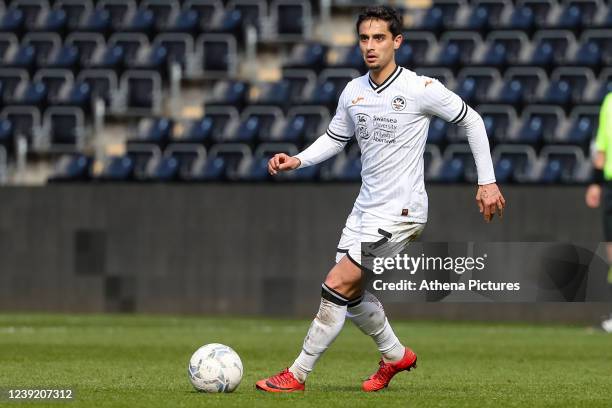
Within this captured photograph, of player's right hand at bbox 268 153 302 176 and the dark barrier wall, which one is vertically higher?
player's right hand at bbox 268 153 302 176

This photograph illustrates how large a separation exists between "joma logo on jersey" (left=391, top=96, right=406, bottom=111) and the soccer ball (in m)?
1.64

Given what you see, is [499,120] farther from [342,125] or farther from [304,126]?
[342,125]

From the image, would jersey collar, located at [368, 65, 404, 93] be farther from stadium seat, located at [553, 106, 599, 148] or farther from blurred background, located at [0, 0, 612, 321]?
stadium seat, located at [553, 106, 599, 148]

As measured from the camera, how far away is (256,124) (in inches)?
782

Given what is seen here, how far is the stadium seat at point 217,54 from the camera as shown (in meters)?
21.9

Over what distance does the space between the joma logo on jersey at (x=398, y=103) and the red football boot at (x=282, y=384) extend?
5.19 ft

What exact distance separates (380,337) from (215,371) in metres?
1.05

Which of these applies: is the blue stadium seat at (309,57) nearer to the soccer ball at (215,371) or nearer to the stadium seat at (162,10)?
the stadium seat at (162,10)

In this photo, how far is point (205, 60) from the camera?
72.1ft

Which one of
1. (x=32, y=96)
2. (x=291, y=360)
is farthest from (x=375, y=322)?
(x=32, y=96)

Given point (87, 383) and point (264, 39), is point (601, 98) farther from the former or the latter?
point (87, 383)

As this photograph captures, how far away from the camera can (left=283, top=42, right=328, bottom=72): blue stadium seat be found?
2112 cm

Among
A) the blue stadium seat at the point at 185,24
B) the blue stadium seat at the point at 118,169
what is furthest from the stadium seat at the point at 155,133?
the blue stadium seat at the point at 185,24

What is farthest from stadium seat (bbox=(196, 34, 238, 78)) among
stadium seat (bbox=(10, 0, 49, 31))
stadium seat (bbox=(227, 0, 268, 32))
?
stadium seat (bbox=(10, 0, 49, 31))
